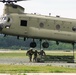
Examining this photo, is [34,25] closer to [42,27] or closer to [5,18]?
[42,27]

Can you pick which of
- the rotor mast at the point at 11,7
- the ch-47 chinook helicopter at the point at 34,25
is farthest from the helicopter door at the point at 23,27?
the rotor mast at the point at 11,7

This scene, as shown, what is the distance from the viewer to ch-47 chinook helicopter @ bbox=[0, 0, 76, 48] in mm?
44156

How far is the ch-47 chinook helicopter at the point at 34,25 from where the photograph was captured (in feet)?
145

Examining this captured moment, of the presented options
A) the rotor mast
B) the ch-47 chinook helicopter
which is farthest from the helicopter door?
the rotor mast

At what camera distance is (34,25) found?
147 ft

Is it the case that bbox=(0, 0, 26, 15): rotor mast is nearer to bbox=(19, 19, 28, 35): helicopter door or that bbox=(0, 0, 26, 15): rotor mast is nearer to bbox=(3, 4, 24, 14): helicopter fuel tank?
bbox=(3, 4, 24, 14): helicopter fuel tank

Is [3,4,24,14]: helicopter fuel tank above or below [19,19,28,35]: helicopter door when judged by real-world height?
above

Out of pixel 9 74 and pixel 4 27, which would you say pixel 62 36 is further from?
pixel 9 74

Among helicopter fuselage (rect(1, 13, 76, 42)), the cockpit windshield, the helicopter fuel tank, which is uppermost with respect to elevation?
the helicopter fuel tank

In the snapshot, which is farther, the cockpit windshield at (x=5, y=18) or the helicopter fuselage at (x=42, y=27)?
the helicopter fuselage at (x=42, y=27)

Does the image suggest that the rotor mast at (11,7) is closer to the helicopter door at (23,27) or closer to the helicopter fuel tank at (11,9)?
the helicopter fuel tank at (11,9)

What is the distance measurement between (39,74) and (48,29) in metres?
17.1

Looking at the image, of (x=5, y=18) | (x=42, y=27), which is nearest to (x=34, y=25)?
(x=42, y=27)

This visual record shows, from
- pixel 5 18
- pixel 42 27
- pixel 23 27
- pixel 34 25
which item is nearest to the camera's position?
pixel 5 18
